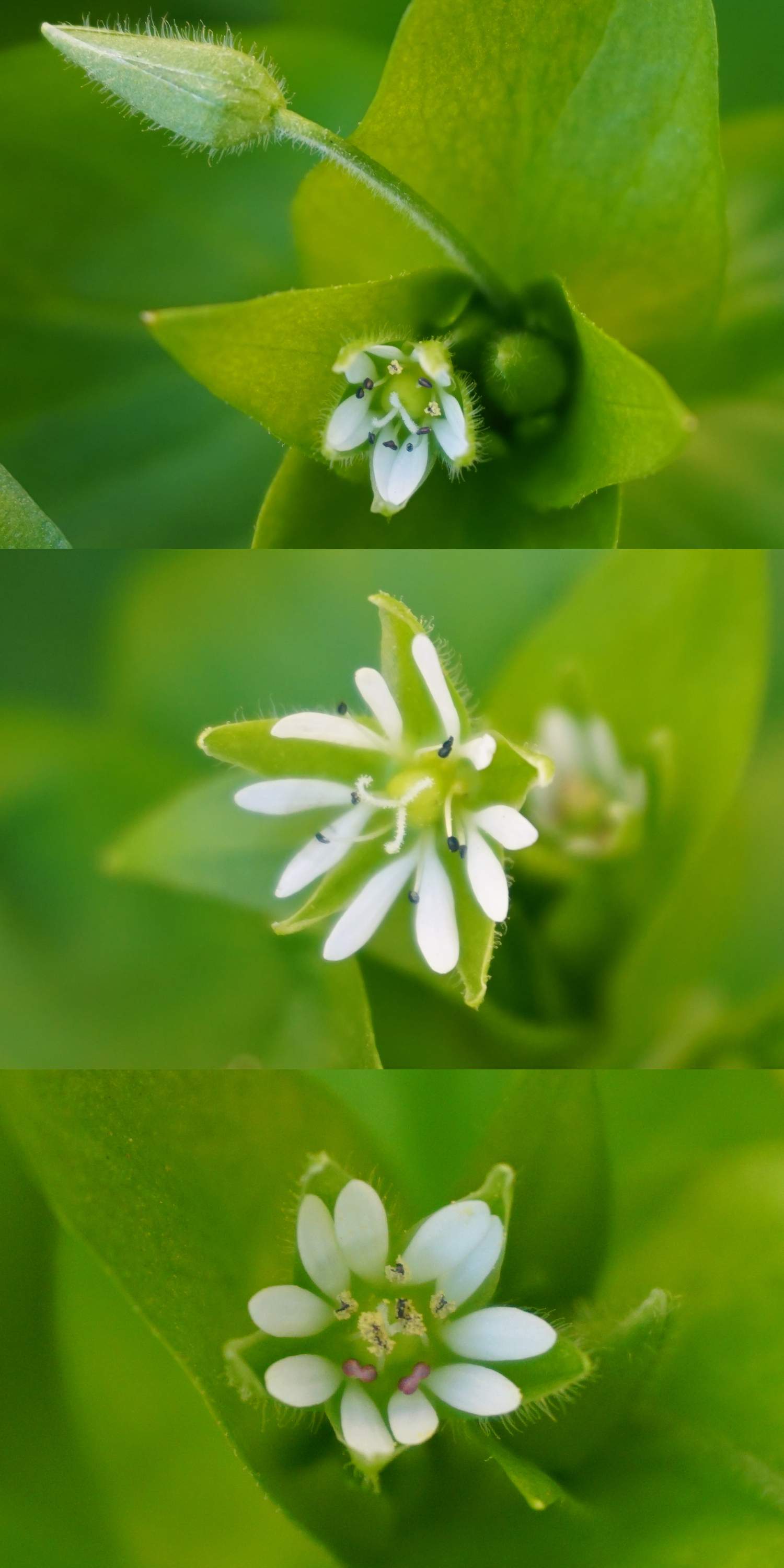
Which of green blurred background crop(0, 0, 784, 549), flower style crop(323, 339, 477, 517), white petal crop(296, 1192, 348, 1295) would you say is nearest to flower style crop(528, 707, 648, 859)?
green blurred background crop(0, 0, 784, 549)

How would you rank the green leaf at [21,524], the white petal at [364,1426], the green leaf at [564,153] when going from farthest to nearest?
the green leaf at [21,524] < the green leaf at [564,153] < the white petal at [364,1426]

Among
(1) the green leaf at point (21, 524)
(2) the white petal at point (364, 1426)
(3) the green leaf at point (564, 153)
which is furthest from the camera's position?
(1) the green leaf at point (21, 524)

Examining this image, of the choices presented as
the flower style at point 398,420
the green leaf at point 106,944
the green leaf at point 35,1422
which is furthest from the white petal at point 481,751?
the green leaf at point 35,1422

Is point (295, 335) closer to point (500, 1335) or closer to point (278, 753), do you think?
point (278, 753)

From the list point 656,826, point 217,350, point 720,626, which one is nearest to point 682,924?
point 656,826

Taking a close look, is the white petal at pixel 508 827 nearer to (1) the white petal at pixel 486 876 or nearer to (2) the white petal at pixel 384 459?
(1) the white petal at pixel 486 876

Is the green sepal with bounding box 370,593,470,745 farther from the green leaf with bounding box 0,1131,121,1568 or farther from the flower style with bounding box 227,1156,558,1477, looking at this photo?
the green leaf with bounding box 0,1131,121,1568

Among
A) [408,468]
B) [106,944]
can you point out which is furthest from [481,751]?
[106,944]
